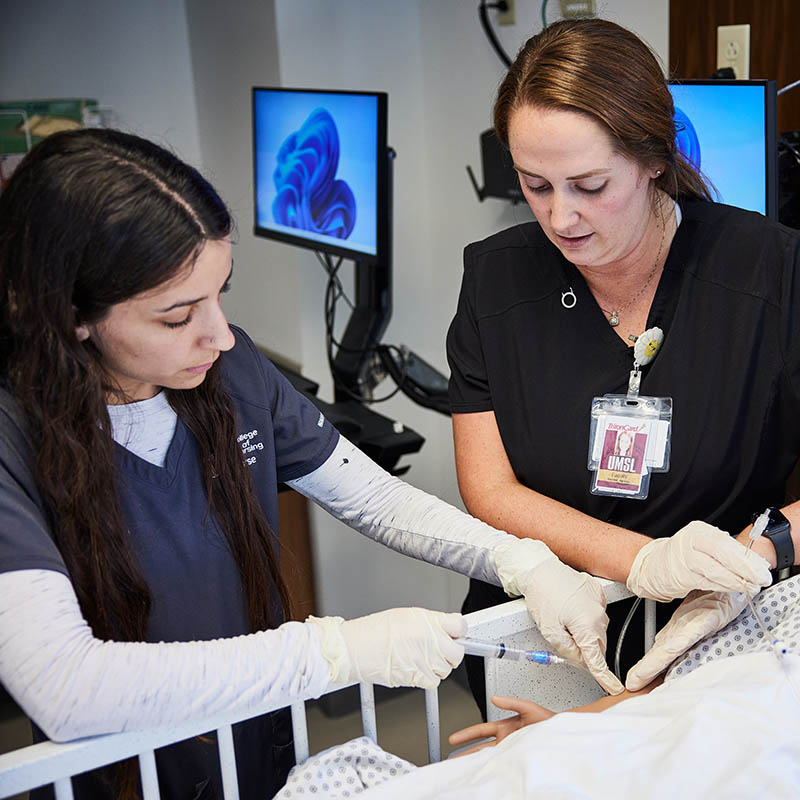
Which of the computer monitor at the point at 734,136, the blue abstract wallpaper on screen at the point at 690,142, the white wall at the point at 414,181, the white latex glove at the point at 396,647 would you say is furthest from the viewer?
the white wall at the point at 414,181

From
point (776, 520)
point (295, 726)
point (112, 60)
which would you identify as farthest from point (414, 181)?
point (295, 726)

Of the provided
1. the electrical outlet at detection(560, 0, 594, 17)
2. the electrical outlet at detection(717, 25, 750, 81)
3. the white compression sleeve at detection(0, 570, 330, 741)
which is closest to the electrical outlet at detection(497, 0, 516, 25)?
the electrical outlet at detection(560, 0, 594, 17)

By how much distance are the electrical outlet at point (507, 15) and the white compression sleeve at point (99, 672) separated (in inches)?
78.1

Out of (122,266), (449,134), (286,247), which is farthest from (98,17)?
(122,266)

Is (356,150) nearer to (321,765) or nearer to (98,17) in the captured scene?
(98,17)

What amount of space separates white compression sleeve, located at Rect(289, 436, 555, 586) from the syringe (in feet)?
0.45

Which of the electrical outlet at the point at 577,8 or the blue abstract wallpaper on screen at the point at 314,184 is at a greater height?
the electrical outlet at the point at 577,8

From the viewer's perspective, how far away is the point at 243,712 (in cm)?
99

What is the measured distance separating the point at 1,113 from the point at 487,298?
2130mm

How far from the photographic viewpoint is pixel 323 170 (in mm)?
2381

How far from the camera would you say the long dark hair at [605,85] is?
4.04 feet

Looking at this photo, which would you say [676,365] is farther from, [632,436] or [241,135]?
[241,135]

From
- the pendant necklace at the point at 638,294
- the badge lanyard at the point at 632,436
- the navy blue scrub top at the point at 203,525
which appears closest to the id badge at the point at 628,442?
the badge lanyard at the point at 632,436

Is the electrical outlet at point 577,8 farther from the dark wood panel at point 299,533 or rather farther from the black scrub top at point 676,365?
the dark wood panel at point 299,533
